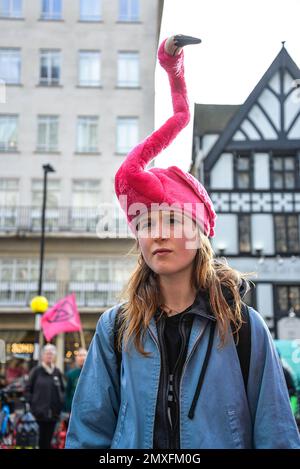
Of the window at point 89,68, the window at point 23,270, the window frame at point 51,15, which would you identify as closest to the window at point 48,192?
the window at point 23,270

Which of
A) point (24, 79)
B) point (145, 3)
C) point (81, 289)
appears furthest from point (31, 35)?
point (81, 289)

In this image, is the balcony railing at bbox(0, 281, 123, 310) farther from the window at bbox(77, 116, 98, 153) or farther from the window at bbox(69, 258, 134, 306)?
the window at bbox(77, 116, 98, 153)

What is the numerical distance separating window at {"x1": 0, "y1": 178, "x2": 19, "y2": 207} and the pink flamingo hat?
1503cm

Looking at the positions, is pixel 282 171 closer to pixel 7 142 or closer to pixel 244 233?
pixel 244 233

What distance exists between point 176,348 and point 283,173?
1114 centimetres

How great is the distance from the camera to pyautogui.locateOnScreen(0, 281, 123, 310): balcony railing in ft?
49.5

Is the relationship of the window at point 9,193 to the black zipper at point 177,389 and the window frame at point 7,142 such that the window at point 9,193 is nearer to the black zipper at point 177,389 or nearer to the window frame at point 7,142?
the window frame at point 7,142

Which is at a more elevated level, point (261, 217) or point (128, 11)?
point (128, 11)

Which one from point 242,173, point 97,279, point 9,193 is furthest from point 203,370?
point 9,193

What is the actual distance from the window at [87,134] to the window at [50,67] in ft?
4.55

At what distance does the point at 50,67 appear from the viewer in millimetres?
15602

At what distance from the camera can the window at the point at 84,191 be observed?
1571 cm

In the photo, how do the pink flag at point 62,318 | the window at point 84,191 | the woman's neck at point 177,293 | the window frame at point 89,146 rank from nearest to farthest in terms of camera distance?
the woman's neck at point 177,293 → the pink flag at point 62,318 → the window frame at point 89,146 → the window at point 84,191

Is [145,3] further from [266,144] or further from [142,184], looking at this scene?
[142,184]
